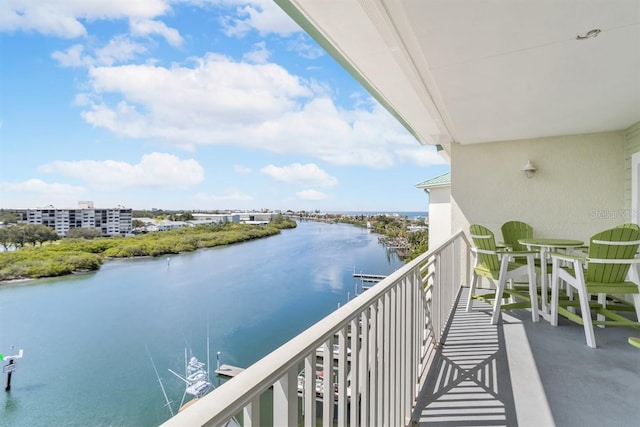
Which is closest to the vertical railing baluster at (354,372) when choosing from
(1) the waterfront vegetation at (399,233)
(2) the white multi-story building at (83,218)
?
(2) the white multi-story building at (83,218)

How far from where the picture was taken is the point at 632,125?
4172mm

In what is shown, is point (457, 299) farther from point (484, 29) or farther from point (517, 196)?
point (484, 29)

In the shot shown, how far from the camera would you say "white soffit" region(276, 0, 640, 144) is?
192 cm

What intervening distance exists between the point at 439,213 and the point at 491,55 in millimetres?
5756

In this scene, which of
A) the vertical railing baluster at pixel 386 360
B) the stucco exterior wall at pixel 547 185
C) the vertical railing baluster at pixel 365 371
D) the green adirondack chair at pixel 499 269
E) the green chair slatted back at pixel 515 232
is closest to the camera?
the vertical railing baluster at pixel 365 371

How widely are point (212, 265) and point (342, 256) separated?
12.5 metres

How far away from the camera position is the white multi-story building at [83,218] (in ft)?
32.0

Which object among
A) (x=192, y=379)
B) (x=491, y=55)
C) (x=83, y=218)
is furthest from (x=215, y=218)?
(x=491, y=55)

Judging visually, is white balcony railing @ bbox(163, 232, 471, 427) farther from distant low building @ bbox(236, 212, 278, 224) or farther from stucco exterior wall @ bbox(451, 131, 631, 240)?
distant low building @ bbox(236, 212, 278, 224)

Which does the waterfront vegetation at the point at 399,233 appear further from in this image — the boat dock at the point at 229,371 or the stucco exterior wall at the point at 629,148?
the boat dock at the point at 229,371

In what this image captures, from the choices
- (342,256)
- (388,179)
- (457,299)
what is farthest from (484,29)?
(388,179)

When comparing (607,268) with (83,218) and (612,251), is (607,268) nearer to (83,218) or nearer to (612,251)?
(612,251)

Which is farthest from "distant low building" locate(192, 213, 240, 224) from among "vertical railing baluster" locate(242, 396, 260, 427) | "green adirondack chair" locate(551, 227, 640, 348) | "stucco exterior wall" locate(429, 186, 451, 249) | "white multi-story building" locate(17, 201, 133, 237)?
"vertical railing baluster" locate(242, 396, 260, 427)

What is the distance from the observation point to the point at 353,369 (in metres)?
1.20
